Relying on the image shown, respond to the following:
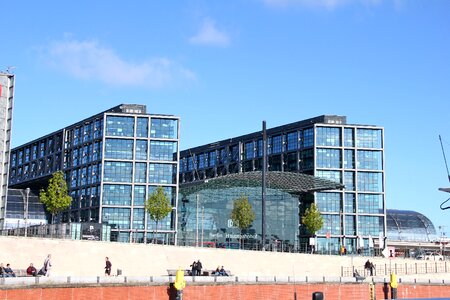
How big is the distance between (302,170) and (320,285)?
89.8 metres

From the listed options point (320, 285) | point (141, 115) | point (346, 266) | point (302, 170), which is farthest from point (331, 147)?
point (320, 285)

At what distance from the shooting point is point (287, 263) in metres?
73.1

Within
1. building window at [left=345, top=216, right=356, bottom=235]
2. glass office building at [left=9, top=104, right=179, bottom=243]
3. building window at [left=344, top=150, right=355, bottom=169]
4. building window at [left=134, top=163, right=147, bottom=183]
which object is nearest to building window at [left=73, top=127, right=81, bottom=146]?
glass office building at [left=9, top=104, right=179, bottom=243]

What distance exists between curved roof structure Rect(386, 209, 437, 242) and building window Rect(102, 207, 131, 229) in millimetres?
69945

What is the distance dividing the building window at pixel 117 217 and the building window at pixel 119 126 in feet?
43.7

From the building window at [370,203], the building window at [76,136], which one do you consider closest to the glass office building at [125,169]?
the building window at [76,136]

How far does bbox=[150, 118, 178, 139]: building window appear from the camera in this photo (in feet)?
416

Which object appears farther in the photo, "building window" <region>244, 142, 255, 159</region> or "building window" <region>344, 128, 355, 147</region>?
"building window" <region>244, 142, 255, 159</region>

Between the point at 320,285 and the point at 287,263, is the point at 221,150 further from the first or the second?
the point at 320,285

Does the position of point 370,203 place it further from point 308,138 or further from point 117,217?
point 117,217

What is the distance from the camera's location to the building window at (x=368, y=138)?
13488cm

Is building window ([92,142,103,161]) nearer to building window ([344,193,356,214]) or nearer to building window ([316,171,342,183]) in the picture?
building window ([316,171,342,183])

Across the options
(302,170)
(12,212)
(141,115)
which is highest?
(141,115)

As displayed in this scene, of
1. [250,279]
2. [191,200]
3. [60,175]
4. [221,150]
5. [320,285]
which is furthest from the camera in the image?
[221,150]
